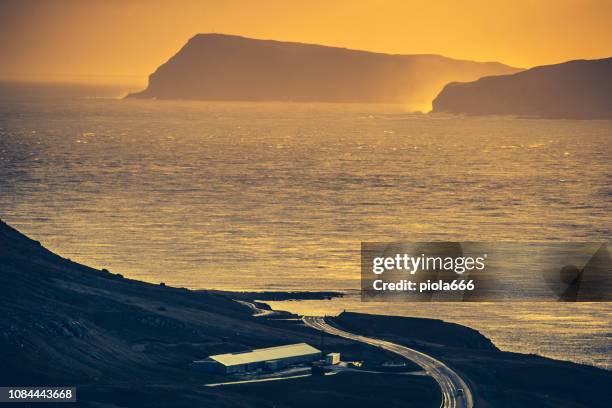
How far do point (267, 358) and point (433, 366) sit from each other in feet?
38.8

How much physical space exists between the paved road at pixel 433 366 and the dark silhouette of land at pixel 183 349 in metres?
0.82

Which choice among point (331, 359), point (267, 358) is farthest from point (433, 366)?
point (267, 358)

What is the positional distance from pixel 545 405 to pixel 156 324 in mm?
30977

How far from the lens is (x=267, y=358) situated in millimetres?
97688

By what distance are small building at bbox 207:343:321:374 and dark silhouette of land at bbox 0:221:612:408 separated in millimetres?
2172

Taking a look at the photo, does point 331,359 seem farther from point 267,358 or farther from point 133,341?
point 133,341

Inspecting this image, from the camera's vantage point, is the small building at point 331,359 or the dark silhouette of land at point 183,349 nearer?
the dark silhouette of land at point 183,349

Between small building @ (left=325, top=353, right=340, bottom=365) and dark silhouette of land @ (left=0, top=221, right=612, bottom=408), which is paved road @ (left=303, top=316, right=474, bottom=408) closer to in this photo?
dark silhouette of land @ (left=0, top=221, right=612, bottom=408)

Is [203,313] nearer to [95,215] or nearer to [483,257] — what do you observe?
[483,257]

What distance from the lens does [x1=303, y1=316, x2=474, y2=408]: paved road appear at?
3575 inches

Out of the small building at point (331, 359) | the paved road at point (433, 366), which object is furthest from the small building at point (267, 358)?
the paved road at point (433, 366)

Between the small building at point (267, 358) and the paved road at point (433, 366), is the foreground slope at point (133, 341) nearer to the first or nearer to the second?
the paved road at point (433, 366)

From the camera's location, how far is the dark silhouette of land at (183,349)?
90.1 meters

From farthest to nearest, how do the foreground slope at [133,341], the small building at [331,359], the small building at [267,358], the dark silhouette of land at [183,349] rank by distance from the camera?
the small building at [331,359] → the small building at [267,358] → the dark silhouette of land at [183,349] → the foreground slope at [133,341]
